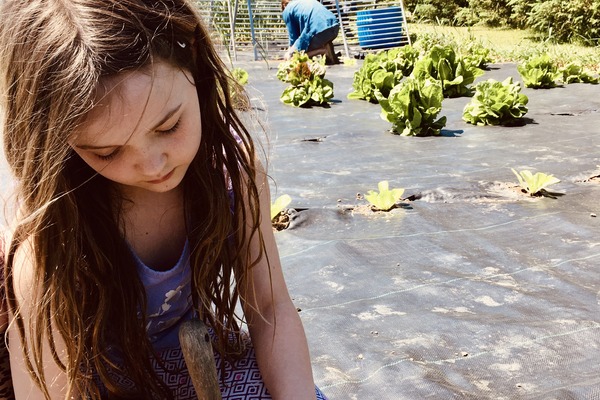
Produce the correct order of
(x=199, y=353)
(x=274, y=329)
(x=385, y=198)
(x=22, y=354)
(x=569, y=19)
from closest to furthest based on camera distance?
(x=199, y=353), (x=22, y=354), (x=274, y=329), (x=385, y=198), (x=569, y=19)

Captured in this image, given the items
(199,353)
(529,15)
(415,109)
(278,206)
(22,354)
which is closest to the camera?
(199,353)

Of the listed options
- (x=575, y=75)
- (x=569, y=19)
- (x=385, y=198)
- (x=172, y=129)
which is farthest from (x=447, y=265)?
(x=569, y=19)

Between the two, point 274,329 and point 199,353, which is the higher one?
point 199,353

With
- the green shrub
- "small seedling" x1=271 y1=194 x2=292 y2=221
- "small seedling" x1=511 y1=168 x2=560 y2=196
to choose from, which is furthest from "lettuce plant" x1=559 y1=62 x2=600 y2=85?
the green shrub

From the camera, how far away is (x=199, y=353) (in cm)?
119

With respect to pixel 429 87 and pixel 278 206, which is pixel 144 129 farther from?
pixel 429 87

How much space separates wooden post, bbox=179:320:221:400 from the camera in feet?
3.88

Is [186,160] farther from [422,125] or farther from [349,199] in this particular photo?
[422,125]

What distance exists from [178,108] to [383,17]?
1175cm

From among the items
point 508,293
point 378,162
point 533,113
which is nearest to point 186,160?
point 508,293

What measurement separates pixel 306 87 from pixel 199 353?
564 centimetres

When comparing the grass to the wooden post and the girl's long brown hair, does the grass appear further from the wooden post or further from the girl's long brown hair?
the wooden post

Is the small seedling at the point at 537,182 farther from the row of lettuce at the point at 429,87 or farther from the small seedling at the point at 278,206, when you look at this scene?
the row of lettuce at the point at 429,87

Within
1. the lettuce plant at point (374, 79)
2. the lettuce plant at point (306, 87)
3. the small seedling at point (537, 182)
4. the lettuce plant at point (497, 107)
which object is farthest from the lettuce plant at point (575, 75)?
the small seedling at point (537, 182)
